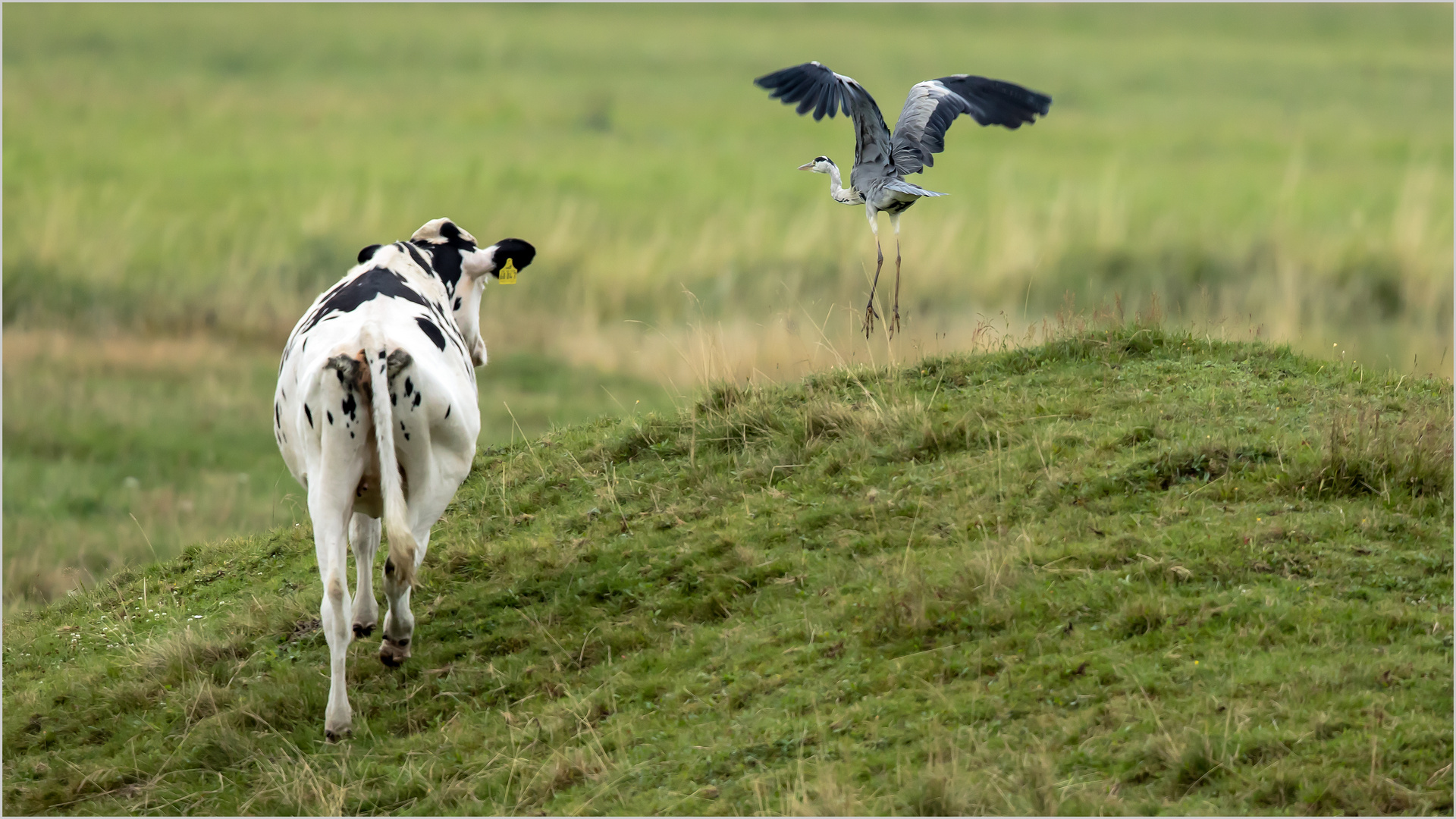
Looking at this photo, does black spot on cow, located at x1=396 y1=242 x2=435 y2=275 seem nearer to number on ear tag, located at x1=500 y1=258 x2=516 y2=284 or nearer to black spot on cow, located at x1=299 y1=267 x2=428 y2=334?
black spot on cow, located at x1=299 y1=267 x2=428 y2=334

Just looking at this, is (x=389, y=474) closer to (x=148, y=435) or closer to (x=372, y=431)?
(x=372, y=431)

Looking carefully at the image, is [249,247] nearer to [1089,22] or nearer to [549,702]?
[549,702]

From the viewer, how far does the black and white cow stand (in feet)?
23.6

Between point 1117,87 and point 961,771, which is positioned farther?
point 1117,87

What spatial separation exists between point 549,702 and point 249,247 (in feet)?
93.2

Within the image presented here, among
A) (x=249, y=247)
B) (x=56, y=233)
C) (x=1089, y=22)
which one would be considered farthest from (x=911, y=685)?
(x=1089, y=22)

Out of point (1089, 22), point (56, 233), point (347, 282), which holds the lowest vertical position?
point (56, 233)

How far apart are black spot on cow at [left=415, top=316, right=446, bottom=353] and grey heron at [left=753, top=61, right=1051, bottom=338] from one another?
2.47 metres

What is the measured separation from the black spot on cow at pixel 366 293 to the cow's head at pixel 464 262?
0.75 m

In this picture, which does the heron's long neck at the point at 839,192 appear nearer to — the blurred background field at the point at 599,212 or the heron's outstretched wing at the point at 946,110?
the heron's outstretched wing at the point at 946,110

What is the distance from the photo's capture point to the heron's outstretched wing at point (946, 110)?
9219 mm

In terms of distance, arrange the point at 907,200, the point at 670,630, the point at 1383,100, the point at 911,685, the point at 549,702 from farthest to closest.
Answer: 1. the point at 1383,100
2. the point at 907,200
3. the point at 670,630
4. the point at 549,702
5. the point at 911,685

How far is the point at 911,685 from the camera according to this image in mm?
6523

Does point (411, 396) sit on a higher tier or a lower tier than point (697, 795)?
higher
